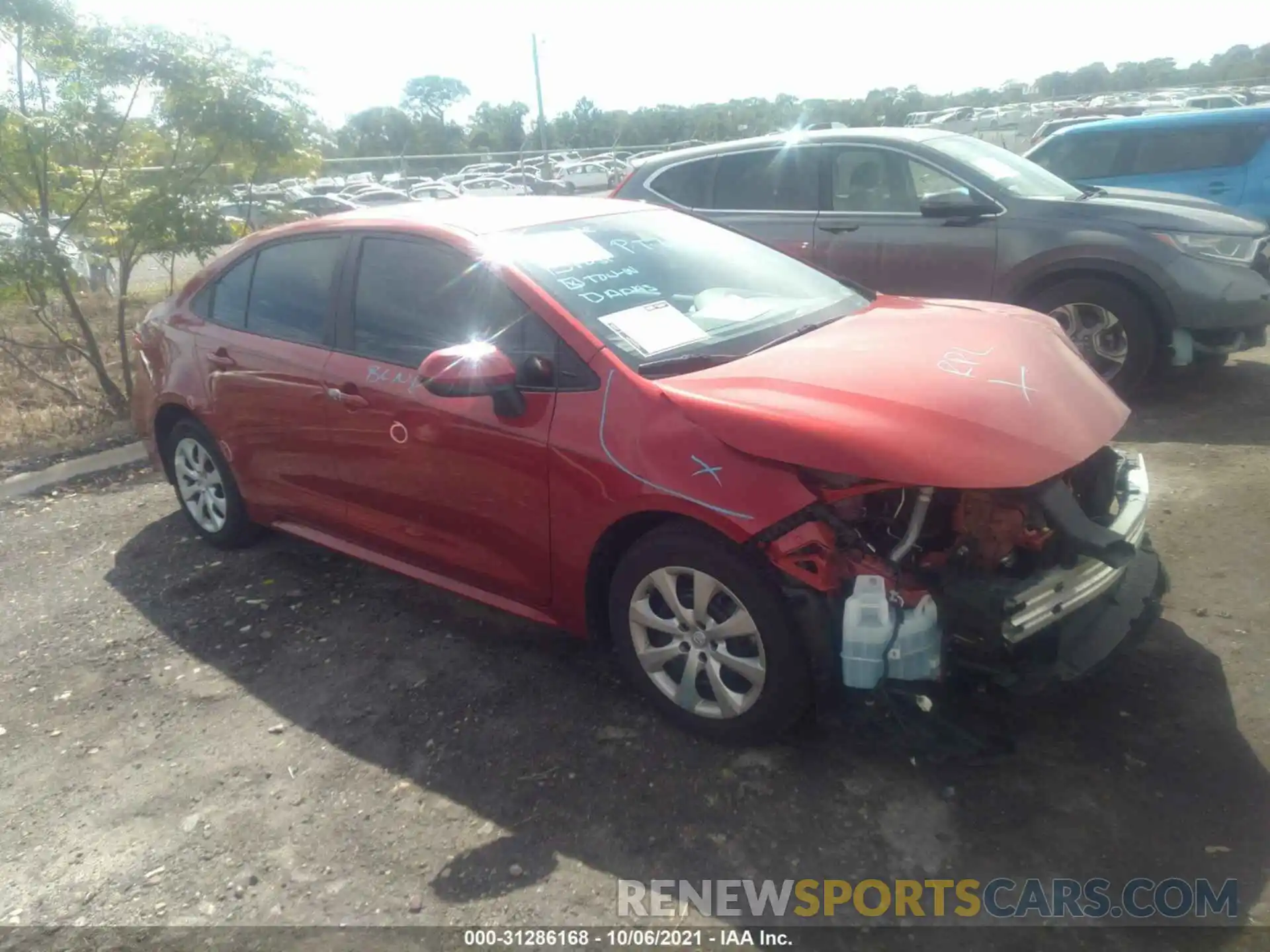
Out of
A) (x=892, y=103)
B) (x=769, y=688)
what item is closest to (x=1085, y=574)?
(x=769, y=688)

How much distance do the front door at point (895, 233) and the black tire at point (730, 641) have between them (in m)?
4.26

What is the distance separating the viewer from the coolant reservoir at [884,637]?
9.03 feet

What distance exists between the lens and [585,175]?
26.6 meters

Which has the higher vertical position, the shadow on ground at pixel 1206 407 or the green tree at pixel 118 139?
the green tree at pixel 118 139

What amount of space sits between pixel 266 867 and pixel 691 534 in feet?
5.15

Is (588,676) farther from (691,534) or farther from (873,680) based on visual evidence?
(873,680)

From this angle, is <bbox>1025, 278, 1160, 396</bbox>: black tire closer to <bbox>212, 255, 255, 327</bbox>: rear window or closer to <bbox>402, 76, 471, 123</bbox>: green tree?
<bbox>212, 255, 255, 327</bbox>: rear window

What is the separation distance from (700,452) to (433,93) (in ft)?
176

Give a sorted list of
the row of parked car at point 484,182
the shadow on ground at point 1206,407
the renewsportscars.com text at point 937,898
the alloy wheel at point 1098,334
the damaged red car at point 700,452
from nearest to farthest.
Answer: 1. the renewsportscars.com text at point 937,898
2. the damaged red car at point 700,452
3. the shadow on ground at point 1206,407
4. the alloy wheel at point 1098,334
5. the row of parked car at point 484,182

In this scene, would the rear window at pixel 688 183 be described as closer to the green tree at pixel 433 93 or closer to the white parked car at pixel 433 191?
the white parked car at pixel 433 191

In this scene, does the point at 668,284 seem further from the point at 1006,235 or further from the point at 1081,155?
the point at 1081,155

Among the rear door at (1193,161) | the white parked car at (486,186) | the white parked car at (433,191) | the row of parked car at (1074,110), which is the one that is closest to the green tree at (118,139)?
the rear door at (1193,161)

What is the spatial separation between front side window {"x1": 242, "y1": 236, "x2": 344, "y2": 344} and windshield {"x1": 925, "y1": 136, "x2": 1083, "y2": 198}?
14.0ft

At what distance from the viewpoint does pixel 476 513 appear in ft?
11.8
